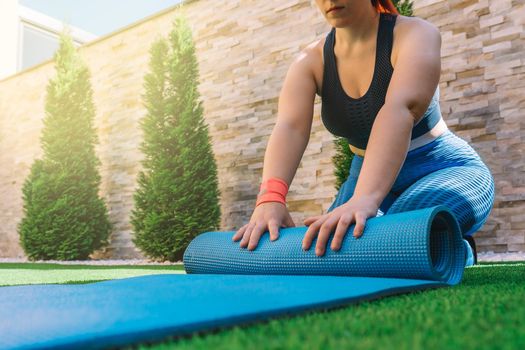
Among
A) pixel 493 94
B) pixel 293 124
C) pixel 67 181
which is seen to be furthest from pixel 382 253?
pixel 67 181

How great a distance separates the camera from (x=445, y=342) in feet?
2.19

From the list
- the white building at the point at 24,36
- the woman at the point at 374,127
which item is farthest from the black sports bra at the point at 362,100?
the white building at the point at 24,36

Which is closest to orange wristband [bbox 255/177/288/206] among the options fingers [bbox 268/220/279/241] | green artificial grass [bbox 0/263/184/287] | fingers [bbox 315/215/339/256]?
fingers [bbox 268/220/279/241]

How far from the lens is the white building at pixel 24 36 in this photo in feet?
47.2

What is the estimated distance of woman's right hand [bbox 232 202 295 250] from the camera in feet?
5.97

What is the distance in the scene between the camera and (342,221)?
4.97ft

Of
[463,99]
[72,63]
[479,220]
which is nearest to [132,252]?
[72,63]

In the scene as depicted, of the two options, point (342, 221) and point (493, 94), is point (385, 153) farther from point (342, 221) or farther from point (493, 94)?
point (493, 94)

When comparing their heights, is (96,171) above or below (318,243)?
above

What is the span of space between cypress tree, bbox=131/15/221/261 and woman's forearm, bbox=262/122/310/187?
4.58 metres

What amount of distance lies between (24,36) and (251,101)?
39.5ft

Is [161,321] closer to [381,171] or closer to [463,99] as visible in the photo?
[381,171]

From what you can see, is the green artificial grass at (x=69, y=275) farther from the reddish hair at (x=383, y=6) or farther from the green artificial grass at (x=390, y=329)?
the green artificial grass at (x=390, y=329)

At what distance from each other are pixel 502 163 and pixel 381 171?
3.78 meters
